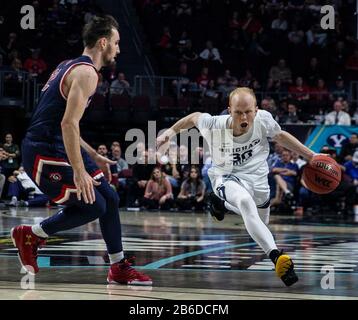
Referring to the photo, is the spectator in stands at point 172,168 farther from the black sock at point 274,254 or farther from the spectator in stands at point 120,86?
the black sock at point 274,254

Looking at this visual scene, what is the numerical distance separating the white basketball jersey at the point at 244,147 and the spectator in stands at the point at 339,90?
12438mm

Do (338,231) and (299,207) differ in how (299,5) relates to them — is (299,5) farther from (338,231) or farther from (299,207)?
(338,231)

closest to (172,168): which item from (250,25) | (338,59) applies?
(338,59)

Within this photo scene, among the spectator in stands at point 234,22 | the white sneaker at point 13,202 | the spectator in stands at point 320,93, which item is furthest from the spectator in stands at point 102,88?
the spectator in stands at point 320,93

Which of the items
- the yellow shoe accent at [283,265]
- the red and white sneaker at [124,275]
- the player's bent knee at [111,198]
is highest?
the player's bent knee at [111,198]

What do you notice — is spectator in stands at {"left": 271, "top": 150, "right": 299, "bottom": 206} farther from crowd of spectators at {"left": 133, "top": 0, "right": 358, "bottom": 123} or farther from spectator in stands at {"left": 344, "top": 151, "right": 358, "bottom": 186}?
crowd of spectators at {"left": 133, "top": 0, "right": 358, "bottom": 123}

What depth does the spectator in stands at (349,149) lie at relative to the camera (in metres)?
16.5

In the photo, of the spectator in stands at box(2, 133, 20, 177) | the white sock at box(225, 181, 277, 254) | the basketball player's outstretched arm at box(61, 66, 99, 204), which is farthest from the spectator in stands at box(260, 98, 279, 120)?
the basketball player's outstretched arm at box(61, 66, 99, 204)

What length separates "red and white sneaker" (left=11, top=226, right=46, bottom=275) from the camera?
616 cm

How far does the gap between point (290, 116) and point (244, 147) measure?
11004mm

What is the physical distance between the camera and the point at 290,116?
17625 millimetres

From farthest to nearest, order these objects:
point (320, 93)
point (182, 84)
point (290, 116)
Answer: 1. point (182, 84)
2. point (320, 93)
3. point (290, 116)

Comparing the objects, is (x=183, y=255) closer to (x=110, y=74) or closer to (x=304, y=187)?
(x=304, y=187)
